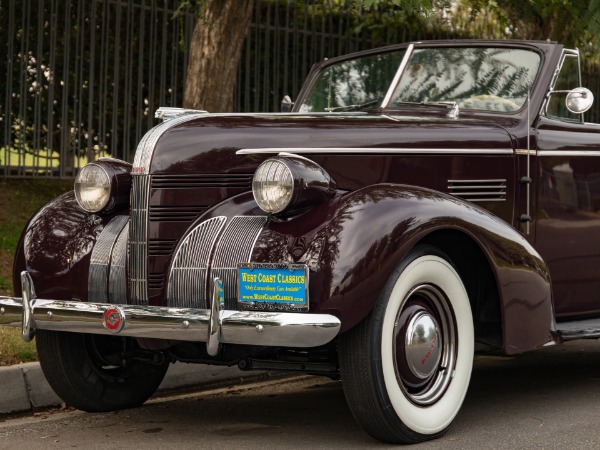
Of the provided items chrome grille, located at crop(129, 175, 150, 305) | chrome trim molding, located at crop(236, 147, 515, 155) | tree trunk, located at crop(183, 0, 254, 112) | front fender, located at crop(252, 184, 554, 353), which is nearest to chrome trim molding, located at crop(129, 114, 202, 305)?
chrome grille, located at crop(129, 175, 150, 305)

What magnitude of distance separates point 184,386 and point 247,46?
5.93 metres

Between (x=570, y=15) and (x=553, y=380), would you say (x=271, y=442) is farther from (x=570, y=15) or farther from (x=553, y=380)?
(x=570, y=15)

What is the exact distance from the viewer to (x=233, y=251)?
4.49 meters

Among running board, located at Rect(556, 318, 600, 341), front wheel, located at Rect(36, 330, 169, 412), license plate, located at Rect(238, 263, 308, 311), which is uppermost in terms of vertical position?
license plate, located at Rect(238, 263, 308, 311)

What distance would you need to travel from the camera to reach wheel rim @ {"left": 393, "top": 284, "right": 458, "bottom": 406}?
4.55m

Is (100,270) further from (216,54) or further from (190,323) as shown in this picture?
(216,54)

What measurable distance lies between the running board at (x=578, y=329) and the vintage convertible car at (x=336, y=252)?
15 millimetres

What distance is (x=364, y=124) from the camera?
5.12 m

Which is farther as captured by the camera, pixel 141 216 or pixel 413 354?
pixel 141 216

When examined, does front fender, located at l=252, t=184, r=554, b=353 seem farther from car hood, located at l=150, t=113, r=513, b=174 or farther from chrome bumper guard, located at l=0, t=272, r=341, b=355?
car hood, located at l=150, t=113, r=513, b=174

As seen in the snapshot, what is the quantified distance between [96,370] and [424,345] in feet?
5.49

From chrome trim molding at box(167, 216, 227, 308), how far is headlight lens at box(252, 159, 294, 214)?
0.25 metres

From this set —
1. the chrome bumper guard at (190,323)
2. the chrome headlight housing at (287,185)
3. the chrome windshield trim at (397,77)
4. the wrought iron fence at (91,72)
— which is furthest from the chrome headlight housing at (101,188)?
the wrought iron fence at (91,72)

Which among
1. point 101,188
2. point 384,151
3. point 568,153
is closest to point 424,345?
point 384,151
